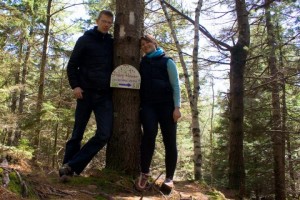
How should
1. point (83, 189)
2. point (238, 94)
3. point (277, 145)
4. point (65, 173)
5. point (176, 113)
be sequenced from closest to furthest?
point (83, 189) → point (65, 173) → point (176, 113) → point (238, 94) → point (277, 145)

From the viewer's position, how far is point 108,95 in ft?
15.0

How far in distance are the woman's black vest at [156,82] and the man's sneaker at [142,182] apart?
3.29 feet

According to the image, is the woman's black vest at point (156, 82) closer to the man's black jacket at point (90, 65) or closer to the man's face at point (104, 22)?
the man's black jacket at point (90, 65)

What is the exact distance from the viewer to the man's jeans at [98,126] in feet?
13.9

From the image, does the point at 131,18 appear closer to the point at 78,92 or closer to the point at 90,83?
the point at 90,83

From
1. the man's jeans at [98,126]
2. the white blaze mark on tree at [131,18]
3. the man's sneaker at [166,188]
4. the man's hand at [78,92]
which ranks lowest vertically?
the man's sneaker at [166,188]

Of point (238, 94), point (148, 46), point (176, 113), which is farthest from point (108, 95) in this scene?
point (238, 94)

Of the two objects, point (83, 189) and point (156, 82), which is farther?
point (156, 82)

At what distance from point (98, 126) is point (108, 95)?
0.49m

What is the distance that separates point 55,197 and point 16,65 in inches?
499

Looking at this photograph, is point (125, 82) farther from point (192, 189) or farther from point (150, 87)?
point (192, 189)

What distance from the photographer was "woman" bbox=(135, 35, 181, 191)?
4.33m

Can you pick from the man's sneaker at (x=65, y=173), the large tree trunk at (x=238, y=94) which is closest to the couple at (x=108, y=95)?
the man's sneaker at (x=65, y=173)

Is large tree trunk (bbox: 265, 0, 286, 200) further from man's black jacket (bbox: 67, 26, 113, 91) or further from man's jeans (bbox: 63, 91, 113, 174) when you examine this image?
man's jeans (bbox: 63, 91, 113, 174)
